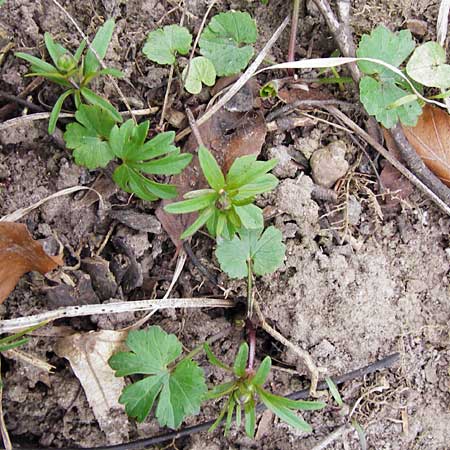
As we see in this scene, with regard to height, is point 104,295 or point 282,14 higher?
point 282,14

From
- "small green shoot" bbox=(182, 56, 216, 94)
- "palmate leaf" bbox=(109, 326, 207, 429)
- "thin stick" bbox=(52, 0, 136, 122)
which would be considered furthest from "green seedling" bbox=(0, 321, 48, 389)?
"small green shoot" bbox=(182, 56, 216, 94)

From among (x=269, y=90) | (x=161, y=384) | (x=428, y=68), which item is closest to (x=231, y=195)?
(x=269, y=90)

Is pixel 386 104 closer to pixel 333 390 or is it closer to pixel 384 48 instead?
pixel 384 48

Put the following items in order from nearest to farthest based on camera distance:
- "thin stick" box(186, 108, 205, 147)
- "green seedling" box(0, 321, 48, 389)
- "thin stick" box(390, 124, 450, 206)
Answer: "green seedling" box(0, 321, 48, 389), "thin stick" box(186, 108, 205, 147), "thin stick" box(390, 124, 450, 206)

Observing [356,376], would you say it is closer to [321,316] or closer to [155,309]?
[321,316]

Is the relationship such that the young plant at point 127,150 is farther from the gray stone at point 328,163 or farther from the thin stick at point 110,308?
the gray stone at point 328,163

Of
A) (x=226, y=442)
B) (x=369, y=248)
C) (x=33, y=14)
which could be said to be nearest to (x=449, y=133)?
(x=369, y=248)

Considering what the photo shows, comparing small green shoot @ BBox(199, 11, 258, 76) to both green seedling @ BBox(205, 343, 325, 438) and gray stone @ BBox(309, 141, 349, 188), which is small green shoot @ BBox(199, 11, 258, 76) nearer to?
gray stone @ BBox(309, 141, 349, 188)
